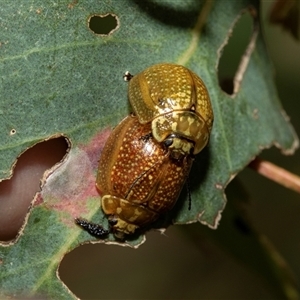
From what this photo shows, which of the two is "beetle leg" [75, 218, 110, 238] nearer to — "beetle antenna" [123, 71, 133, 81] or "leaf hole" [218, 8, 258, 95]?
"beetle antenna" [123, 71, 133, 81]

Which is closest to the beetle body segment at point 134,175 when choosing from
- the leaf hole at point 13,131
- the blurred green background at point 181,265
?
the leaf hole at point 13,131

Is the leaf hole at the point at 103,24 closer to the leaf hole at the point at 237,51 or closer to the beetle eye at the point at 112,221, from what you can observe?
the leaf hole at the point at 237,51

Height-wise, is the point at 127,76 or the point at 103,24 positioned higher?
the point at 103,24

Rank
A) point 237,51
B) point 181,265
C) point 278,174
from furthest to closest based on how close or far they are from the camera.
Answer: point 181,265 < point 237,51 < point 278,174

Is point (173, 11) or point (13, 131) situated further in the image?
point (173, 11)

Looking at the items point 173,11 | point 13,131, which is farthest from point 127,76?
point 13,131

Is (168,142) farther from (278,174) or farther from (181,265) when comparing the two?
(181,265)

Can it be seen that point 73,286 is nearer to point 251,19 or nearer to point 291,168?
point 291,168

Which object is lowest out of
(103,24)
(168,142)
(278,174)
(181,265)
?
(181,265)
